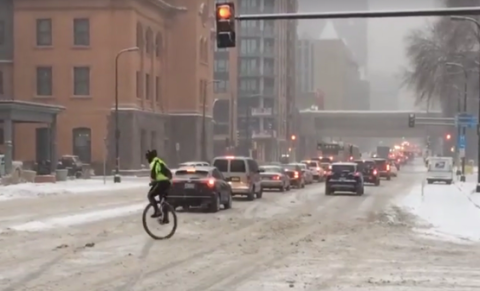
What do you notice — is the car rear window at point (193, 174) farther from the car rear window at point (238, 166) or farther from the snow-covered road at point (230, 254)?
the car rear window at point (238, 166)

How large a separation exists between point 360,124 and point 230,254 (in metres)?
135

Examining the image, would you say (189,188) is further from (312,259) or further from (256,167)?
(312,259)

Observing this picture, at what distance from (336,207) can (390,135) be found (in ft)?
414

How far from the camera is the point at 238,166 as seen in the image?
38688 millimetres

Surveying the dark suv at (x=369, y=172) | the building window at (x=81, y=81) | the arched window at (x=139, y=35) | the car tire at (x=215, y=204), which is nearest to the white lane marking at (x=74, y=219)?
the car tire at (x=215, y=204)

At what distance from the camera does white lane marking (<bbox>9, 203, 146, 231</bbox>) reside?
23.8 m

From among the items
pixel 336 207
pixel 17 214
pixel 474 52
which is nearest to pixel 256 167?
pixel 336 207

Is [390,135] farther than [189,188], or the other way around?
[390,135]

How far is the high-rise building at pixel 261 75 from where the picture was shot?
143375 millimetres

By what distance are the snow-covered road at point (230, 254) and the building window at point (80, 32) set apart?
47490mm

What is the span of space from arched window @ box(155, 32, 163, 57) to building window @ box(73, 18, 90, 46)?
33.5ft

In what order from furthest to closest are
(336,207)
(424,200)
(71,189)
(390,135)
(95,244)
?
(390,135), (71,189), (424,200), (336,207), (95,244)

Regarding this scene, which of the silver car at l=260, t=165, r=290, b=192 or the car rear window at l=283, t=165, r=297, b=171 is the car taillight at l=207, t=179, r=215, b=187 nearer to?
the silver car at l=260, t=165, r=290, b=192

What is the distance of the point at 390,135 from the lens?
159375mm
